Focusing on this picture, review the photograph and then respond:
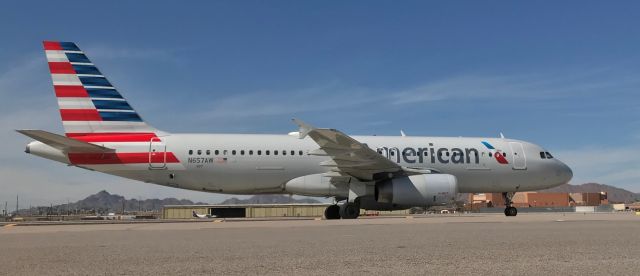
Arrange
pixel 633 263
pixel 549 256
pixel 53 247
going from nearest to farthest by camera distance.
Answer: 1. pixel 633 263
2. pixel 549 256
3. pixel 53 247

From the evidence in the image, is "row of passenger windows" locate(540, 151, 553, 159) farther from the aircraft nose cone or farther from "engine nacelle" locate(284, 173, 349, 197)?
"engine nacelle" locate(284, 173, 349, 197)

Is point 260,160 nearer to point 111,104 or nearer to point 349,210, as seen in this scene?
point 349,210

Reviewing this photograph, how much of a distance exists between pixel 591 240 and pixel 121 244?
7.90 m

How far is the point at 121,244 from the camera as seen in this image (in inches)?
369

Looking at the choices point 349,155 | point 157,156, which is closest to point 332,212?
point 349,155

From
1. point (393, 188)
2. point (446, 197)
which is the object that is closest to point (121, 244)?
point (393, 188)

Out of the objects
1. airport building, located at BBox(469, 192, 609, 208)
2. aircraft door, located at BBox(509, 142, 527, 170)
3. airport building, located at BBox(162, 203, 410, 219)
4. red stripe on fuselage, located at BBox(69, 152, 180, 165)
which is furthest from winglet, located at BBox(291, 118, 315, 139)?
airport building, located at BBox(469, 192, 609, 208)

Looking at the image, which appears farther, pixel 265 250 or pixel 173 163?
pixel 173 163

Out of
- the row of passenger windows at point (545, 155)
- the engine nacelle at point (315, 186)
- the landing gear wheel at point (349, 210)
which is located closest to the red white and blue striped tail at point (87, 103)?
the engine nacelle at point (315, 186)

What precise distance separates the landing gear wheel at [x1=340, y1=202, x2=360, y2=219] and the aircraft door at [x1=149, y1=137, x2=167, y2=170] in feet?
23.9

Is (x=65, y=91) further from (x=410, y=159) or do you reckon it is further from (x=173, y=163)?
(x=410, y=159)

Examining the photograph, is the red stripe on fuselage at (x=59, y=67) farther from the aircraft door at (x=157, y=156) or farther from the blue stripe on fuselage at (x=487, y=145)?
the blue stripe on fuselage at (x=487, y=145)

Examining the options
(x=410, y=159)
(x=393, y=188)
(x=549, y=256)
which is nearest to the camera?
(x=549, y=256)

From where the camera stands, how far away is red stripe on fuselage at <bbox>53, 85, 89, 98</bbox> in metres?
23.0
